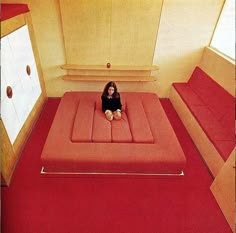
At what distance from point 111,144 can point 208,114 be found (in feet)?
5.14

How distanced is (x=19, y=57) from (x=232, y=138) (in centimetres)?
301

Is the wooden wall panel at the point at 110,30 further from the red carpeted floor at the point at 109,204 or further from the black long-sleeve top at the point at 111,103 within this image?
the red carpeted floor at the point at 109,204

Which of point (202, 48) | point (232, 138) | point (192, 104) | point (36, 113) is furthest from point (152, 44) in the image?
point (36, 113)

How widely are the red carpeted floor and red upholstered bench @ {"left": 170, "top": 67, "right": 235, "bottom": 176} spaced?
308mm

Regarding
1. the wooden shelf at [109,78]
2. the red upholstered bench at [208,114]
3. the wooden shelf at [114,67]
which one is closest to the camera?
the red upholstered bench at [208,114]

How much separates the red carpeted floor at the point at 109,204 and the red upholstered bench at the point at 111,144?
15 cm

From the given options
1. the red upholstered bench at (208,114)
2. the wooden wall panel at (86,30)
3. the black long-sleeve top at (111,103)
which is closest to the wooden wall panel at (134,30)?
the wooden wall panel at (86,30)

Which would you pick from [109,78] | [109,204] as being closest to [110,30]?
[109,78]

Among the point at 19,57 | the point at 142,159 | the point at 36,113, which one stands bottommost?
the point at 36,113

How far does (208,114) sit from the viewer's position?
9.52 feet

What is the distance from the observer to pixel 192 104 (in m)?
3.14

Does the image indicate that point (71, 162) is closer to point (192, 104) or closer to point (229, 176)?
point (229, 176)

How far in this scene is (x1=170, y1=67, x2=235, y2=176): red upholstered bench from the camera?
238 centimetres

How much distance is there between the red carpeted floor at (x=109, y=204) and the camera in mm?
1862
